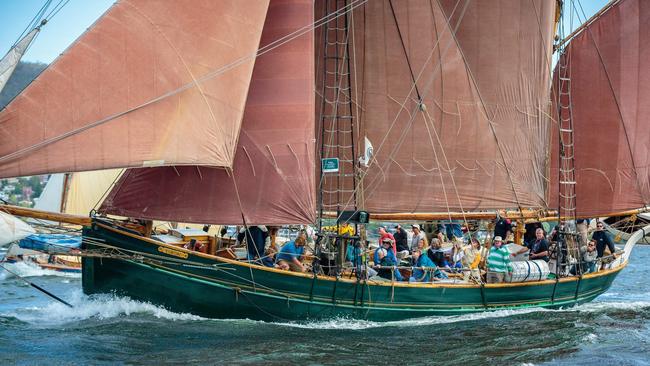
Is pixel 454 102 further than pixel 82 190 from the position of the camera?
No

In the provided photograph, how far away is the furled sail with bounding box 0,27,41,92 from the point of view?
17688 mm

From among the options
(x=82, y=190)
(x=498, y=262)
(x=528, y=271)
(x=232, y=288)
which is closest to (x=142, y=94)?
(x=232, y=288)

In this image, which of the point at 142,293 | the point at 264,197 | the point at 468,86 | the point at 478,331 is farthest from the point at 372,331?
the point at 468,86

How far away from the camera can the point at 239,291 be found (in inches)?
877

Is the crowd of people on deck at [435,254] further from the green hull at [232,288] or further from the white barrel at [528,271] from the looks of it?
the green hull at [232,288]

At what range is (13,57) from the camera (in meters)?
17.9

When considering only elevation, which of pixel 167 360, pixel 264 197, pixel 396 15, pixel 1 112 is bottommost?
pixel 167 360

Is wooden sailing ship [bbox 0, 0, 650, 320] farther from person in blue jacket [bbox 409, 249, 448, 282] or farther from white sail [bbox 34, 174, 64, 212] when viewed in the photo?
white sail [bbox 34, 174, 64, 212]

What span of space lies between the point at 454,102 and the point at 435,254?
5695 mm

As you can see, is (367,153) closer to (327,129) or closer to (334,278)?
(327,129)

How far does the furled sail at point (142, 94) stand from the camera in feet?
60.0

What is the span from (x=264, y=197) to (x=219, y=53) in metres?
4.17

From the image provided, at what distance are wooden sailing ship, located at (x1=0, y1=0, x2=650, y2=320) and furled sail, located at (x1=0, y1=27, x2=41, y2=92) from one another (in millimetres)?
558

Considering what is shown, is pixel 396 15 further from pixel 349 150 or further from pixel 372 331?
pixel 372 331
